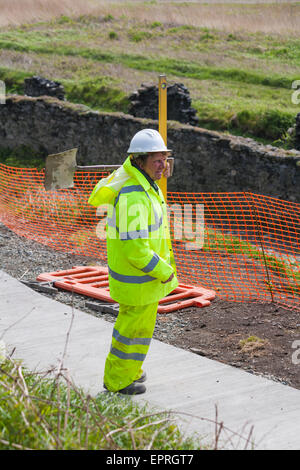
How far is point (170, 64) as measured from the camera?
28625 mm

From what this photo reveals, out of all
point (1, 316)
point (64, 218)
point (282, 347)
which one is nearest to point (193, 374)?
point (282, 347)

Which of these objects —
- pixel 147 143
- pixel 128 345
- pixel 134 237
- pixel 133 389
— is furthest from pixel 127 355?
pixel 147 143

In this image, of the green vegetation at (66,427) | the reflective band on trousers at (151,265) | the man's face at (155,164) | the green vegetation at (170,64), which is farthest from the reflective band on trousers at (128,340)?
the green vegetation at (170,64)

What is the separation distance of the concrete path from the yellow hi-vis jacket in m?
0.48

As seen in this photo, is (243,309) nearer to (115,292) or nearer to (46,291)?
(46,291)

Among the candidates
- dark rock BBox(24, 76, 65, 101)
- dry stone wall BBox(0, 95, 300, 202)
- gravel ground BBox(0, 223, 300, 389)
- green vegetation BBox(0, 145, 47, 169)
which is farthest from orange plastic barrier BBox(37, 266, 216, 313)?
dark rock BBox(24, 76, 65, 101)

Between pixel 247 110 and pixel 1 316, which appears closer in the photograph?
pixel 1 316

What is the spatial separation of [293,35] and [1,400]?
31.1m

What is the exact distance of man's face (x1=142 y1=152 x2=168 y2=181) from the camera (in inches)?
199

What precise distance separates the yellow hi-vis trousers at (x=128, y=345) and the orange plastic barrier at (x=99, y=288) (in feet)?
7.40

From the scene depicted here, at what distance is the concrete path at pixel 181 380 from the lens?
4.49m

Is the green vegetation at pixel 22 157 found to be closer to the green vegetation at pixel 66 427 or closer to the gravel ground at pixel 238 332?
the gravel ground at pixel 238 332

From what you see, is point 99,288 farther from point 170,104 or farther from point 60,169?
point 170,104

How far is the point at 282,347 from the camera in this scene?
6.42 meters
